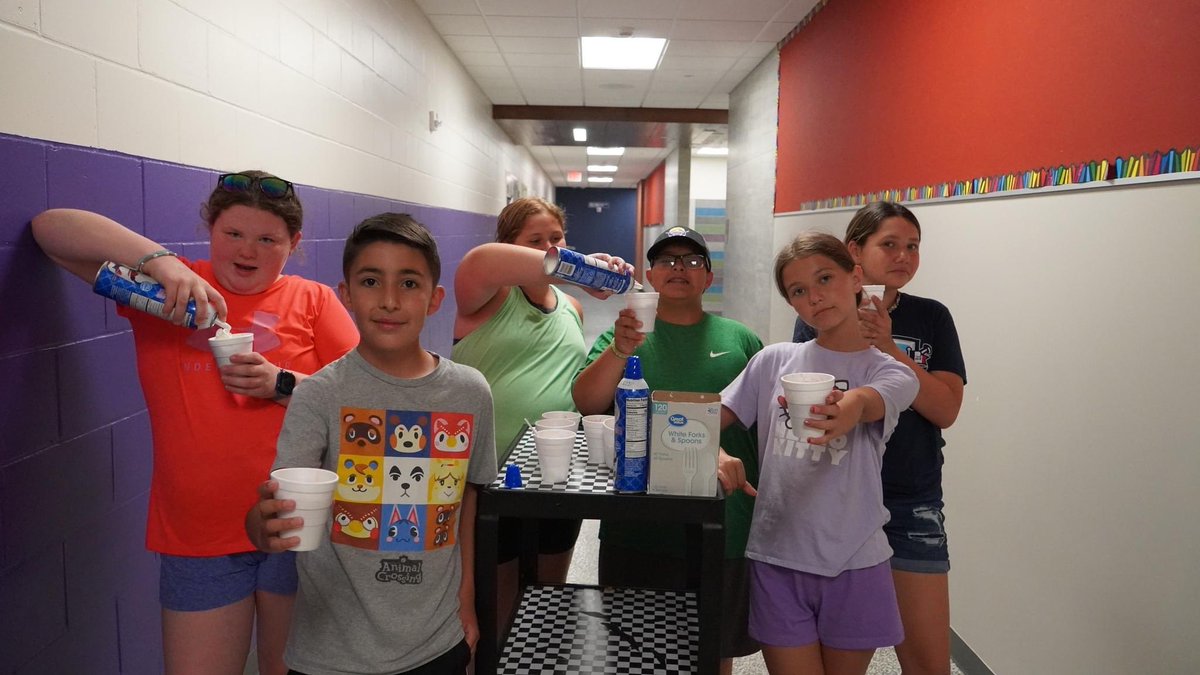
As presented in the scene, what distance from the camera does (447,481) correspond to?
4.58 ft

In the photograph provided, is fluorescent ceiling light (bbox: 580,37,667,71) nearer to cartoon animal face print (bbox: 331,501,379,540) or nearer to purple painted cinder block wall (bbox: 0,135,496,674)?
purple painted cinder block wall (bbox: 0,135,496,674)

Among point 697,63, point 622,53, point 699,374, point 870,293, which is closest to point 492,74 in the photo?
point 622,53

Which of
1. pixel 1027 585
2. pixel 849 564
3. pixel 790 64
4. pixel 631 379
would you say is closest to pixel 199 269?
pixel 631 379

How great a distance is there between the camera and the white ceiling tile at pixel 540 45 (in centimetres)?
605

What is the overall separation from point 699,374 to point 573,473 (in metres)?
0.48

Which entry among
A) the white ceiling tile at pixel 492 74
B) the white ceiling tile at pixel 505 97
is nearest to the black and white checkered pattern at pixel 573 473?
the white ceiling tile at pixel 492 74

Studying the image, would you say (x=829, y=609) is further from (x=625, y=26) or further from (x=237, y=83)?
(x=625, y=26)

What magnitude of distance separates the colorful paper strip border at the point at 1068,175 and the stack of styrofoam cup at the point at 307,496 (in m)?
1.88

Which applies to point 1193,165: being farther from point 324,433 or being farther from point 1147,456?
point 324,433

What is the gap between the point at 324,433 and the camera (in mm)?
1355

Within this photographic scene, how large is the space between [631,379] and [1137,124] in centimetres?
151

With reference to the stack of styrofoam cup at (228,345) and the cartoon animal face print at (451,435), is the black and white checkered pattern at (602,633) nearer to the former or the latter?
the cartoon animal face print at (451,435)

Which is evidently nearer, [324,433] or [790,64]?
[324,433]

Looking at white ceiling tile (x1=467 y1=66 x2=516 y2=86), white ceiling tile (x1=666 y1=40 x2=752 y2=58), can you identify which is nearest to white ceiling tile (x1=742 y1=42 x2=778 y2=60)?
white ceiling tile (x1=666 y1=40 x2=752 y2=58)
